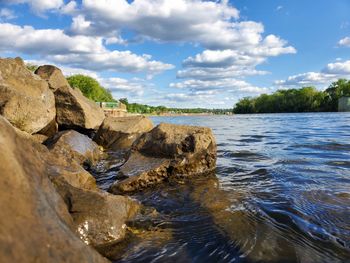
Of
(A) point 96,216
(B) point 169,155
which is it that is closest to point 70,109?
(B) point 169,155

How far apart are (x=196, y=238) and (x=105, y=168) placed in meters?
5.23

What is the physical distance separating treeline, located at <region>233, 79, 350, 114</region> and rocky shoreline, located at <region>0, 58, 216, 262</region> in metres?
95.4

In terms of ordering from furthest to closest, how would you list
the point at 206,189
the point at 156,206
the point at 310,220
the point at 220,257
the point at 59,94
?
the point at 59,94 < the point at 206,189 < the point at 156,206 < the point at 310,220 < the point at 220,257

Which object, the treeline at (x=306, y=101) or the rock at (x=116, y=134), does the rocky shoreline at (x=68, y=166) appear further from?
the treeline at (x=306, y=101)

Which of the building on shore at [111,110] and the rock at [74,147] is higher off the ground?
the building on shore at [111,110]

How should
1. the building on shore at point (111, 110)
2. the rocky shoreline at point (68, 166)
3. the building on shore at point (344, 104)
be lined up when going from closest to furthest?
the rocky shoreline at point (68, 166), the building on shore at point (111, 110), the building on shore at point (344, 104)

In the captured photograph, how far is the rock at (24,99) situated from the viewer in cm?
847

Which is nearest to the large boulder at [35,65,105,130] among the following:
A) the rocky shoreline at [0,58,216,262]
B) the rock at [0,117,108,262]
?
the rocky shoreline at [0,58,216,262]

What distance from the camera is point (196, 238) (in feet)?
13.8

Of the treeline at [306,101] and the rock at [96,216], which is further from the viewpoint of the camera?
the treeline at [306,101]

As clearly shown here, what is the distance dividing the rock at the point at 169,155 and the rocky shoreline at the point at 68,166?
0.02 m

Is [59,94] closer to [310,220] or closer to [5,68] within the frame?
[5,68]

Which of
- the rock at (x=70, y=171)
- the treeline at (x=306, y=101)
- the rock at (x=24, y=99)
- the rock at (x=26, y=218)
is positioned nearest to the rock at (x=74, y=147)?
the rock at (x=24, y=99)

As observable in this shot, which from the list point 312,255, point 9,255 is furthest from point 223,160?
point 9,255
